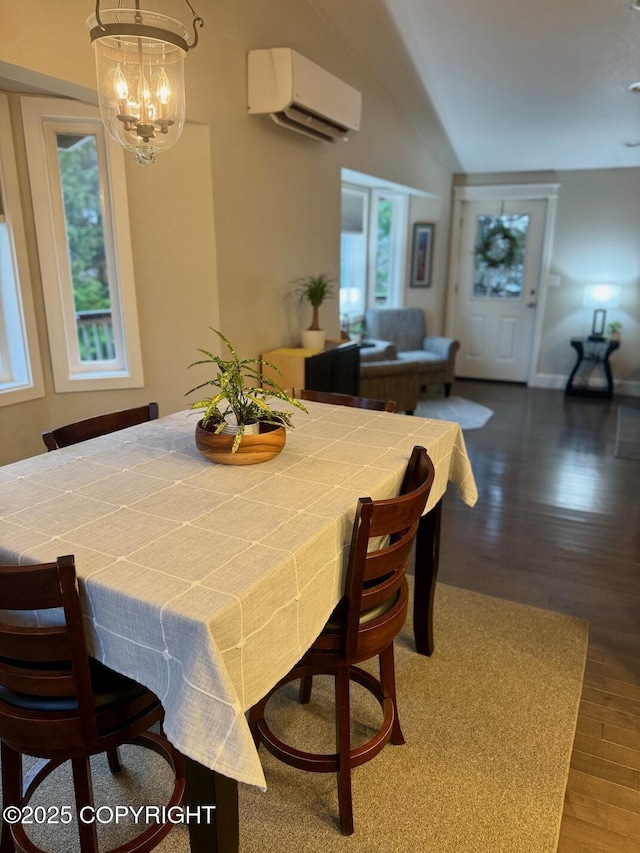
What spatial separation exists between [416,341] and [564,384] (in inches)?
72.2

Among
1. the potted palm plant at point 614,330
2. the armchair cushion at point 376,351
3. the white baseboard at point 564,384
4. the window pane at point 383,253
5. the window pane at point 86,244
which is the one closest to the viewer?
the window pane at point 86,244

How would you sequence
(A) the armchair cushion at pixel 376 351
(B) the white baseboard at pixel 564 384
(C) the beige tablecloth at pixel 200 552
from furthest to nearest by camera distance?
(B) the white baseboard at pixel 564 384
(A) the armchair cushion at pixel 376 351
(C) the beige tablecloth at pixel 200 552

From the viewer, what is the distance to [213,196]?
3137 millimetres

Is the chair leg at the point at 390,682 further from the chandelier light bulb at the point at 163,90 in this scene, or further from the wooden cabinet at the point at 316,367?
the wooden cabinet at the point at 316,367

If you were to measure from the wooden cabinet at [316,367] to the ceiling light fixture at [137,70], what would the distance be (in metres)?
2.02

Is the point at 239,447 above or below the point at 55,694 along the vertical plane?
above

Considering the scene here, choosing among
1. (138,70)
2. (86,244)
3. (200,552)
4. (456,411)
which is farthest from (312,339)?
(200,552)

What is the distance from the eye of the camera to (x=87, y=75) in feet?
7.61

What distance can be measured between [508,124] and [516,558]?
13.4ft

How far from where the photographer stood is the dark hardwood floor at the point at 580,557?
5.52 feet

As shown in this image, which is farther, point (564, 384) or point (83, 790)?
point (564, 384)

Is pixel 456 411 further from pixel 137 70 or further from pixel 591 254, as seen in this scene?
pixel 137 70

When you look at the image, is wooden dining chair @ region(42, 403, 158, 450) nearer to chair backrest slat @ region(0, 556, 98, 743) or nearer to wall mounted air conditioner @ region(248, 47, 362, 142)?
chair backrest slat @ region(0, 556, 98, 743)

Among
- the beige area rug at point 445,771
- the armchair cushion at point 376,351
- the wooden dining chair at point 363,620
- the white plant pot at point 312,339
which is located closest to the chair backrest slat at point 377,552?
the wooden dining chair at point 363,620
